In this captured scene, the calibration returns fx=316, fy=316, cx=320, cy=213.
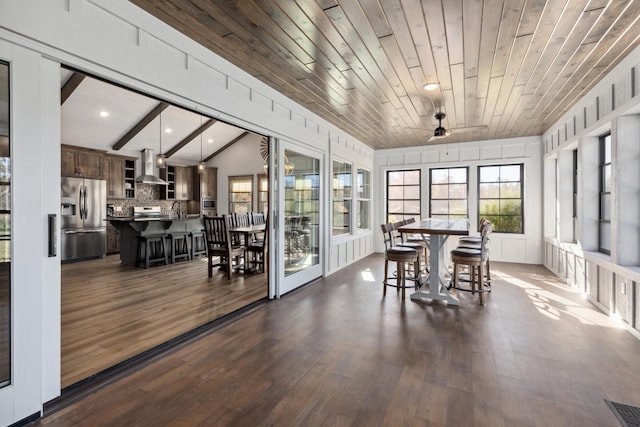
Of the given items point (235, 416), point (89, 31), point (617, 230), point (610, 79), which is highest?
point (610, 79)

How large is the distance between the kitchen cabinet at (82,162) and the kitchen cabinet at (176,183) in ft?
6.54

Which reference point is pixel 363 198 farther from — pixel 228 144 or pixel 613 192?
pixel 228 144

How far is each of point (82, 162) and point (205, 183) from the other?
367 cm

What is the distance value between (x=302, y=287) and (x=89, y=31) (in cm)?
374

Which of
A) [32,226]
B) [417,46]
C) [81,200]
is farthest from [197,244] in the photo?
[417,46]

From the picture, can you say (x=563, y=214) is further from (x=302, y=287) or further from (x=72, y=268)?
(x=72, y=268)

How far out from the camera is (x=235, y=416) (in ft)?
6.03

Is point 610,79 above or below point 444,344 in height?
above

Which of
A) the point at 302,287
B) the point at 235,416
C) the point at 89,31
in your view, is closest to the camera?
the point at 235,416

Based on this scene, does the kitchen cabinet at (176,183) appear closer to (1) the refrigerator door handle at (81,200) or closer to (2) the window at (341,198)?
(1) the refrigerator door handle at (81,200)

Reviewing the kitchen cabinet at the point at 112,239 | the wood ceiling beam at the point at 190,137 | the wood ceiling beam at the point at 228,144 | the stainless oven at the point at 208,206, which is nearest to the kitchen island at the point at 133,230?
the kitchen cabinet at the point at 112,239

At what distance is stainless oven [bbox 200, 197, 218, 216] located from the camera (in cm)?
1048

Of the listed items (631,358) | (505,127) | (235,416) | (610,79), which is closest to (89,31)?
(235,416)

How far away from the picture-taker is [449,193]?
7.36 meters
